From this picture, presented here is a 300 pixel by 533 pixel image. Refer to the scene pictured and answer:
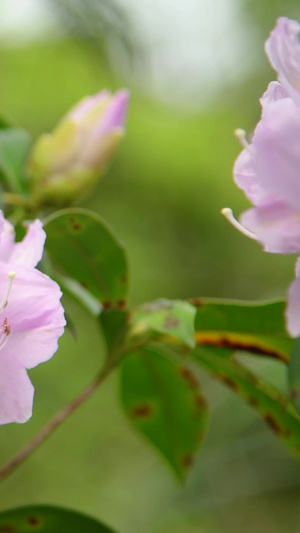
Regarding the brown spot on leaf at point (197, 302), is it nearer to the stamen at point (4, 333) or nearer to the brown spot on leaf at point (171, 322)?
the brown spot on leaf at point (171, 322)

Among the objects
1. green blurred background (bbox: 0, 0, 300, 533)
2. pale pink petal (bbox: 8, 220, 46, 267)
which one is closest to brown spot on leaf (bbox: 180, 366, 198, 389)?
pale pink petal (bbox: 8, 220, 46, 267)

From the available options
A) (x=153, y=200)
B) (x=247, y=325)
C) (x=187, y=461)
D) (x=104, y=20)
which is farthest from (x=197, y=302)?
(x=153, y=200)

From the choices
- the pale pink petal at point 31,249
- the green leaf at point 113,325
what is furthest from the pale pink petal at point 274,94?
the green leaf at point 113,325

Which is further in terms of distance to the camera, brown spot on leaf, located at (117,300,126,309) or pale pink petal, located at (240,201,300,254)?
brown spot on leaf, located at (117,300,126,309)

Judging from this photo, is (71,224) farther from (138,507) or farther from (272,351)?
(138,507)

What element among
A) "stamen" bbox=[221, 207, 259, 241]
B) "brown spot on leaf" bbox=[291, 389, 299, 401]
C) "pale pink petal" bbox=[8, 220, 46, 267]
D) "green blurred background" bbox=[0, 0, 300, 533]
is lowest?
"green blurred background" bbox=[0, 0, 300, 533]

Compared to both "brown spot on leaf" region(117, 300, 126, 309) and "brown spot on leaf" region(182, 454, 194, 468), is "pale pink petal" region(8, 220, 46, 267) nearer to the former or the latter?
"brown spot on leaf" region(117, 300, 126, 309)

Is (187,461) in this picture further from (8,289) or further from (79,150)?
(8,289)
